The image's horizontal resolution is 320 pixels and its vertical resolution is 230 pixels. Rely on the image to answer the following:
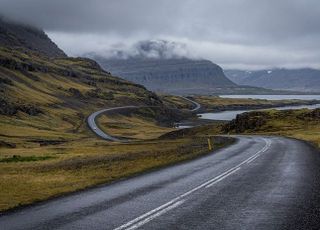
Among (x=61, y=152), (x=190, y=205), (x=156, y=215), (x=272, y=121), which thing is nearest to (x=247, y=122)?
(x=272, y=121)

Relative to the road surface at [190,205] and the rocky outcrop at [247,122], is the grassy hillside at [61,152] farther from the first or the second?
the rocky outcrop at [247,122]

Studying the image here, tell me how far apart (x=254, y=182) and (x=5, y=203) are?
1077 cm

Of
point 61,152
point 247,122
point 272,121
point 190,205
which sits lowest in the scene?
point 61,152

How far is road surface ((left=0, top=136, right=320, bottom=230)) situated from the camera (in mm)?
13828

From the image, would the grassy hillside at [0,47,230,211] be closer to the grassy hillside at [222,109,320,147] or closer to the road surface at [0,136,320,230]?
the road surface at [0,136,320,230]

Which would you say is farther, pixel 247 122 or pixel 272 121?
pixel 247 122

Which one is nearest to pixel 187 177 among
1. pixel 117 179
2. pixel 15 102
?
pixel 117 179

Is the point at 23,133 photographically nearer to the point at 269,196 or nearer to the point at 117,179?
the point at 117,179

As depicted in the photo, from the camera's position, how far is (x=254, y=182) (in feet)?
73.5

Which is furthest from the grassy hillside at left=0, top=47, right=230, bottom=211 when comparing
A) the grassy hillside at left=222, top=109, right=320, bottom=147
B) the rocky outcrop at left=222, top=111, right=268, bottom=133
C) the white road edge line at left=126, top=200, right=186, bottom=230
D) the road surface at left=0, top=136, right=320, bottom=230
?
the grassy hillside at left=222, top=109, right=320, bottom=147

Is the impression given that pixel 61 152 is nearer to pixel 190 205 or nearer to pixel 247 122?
pixel 190 205

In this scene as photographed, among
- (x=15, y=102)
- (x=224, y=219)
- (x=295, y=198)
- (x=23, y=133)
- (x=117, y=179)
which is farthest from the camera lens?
(x=15, y=102)

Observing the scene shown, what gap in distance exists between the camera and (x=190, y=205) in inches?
658

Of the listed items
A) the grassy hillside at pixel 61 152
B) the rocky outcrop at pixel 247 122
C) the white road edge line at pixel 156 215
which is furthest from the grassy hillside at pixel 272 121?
the white road edge line at pixel 156 215
